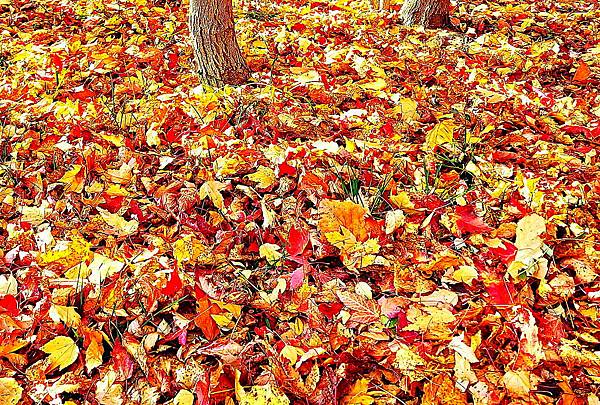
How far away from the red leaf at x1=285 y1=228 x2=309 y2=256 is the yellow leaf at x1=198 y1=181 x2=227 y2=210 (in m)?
0.35

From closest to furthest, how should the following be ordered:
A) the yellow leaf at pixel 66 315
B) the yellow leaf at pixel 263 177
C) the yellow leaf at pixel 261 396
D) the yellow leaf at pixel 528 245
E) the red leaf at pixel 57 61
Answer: the yellow leaf at pixel 261 396 < the yellow leaf at pixel 66 315 < the yellow leaf at pixel 528 245 < the yellow leaf at pixel 263 177 < the red leaf at pixel 57 61

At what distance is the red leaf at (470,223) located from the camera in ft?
7.02

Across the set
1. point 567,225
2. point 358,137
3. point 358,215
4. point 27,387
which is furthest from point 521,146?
point 27,387

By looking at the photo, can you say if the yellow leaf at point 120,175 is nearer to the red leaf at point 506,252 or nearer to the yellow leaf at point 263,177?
the yellow leaf at point 263,177

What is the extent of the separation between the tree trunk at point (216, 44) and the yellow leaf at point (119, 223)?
3.68 feet

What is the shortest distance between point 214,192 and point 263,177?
0.74 ft

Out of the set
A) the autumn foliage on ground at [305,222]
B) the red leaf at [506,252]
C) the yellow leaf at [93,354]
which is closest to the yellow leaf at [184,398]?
the autumn foliage on ground at [305,222]

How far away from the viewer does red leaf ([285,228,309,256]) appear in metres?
2.08

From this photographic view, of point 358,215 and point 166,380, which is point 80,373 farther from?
point 358,215

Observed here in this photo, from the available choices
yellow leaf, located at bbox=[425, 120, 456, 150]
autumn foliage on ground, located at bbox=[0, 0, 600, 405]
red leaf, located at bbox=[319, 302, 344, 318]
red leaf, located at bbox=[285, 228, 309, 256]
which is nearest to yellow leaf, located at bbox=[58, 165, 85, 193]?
autumn foliage on ground, located at bbox=[0, 0, 600, 405]

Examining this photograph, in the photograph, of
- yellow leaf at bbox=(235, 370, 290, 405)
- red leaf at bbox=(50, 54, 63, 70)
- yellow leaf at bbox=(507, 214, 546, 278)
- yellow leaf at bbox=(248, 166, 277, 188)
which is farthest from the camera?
red leaf at bbox=(50, 54, 63, 70)

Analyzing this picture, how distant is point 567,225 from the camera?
218cm

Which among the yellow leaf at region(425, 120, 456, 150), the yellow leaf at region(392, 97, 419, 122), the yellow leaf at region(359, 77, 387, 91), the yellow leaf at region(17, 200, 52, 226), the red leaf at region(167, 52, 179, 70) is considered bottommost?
the yellow leaf at region(17, 200, 52, 226)

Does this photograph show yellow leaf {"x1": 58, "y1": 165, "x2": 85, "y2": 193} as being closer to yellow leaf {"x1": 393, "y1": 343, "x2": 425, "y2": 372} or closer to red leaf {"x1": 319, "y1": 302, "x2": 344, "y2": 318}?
red leaf {"x1": 319, "y1": 302, "x2": 344, "y2": 318}
